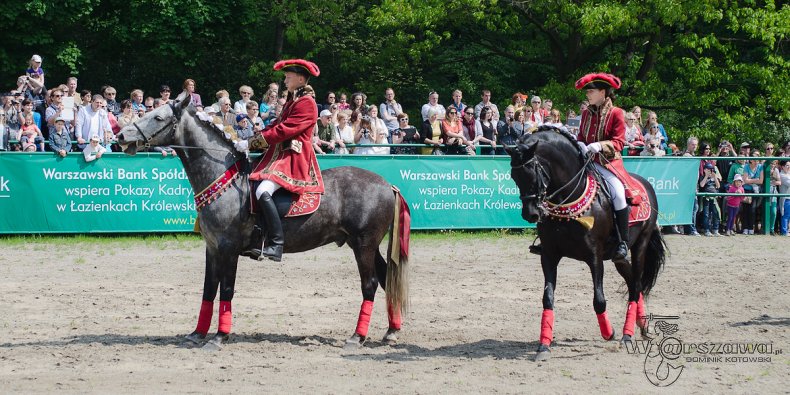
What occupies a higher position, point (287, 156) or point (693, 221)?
point (287, 156)

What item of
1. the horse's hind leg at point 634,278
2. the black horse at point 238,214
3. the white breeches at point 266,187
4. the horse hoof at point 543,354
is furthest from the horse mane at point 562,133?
the white breeches at point 266,187

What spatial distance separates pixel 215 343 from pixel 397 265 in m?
1.90

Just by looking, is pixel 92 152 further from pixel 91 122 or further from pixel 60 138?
pixel 91 122

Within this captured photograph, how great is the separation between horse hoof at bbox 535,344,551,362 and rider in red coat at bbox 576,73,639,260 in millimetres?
1240

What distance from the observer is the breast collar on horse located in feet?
30.0

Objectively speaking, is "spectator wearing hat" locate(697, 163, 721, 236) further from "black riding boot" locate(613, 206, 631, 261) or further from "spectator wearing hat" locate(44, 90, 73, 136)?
"spectator wearing hat" locate(44, 90, 73, 136)

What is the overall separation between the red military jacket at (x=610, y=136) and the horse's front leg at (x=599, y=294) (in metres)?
0.94

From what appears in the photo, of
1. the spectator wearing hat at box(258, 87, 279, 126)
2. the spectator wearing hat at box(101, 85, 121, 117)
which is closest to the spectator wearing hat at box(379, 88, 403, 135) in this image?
→ the spectator wearing hat at box(258, 87, 279, 126)

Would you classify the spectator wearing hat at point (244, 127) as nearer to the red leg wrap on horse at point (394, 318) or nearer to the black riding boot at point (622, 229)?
the red leg wrap on horse at point (394, 318)

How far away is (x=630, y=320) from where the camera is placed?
32.8 ft

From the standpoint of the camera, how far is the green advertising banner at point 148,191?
17.1 meters

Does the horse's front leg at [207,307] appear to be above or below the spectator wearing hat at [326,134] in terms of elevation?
below

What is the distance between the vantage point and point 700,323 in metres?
11.1

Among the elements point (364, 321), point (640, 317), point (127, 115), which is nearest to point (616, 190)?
point (640, 317)
